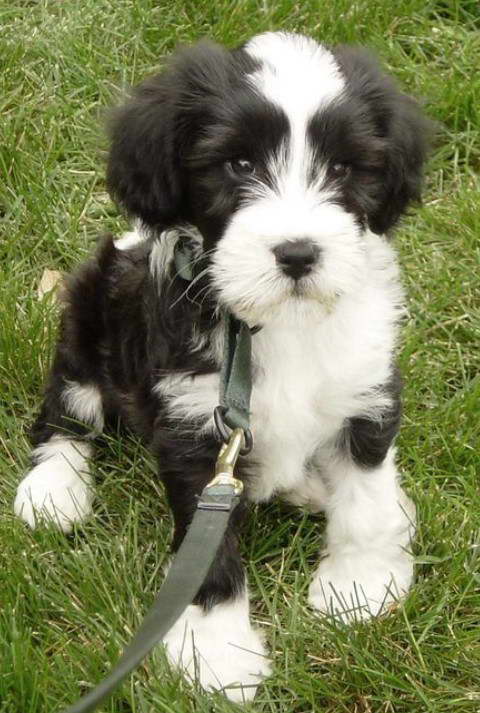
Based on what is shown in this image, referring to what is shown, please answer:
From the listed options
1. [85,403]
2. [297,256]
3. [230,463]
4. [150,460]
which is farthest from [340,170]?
[85,403]

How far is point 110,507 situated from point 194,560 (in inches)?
56.9

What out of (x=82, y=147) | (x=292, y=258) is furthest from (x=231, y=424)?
(x=82, y=147)

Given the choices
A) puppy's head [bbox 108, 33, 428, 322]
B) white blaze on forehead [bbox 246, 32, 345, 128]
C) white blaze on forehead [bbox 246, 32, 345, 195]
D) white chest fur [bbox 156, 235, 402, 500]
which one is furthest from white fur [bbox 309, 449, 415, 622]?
white blaze on forehead [bbox 246, 32, 345, 128]

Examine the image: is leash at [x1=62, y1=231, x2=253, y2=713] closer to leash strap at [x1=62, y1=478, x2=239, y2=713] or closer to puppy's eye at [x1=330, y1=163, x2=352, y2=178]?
leash strap at [x1=62, y1=478, x2=239, y2=713]

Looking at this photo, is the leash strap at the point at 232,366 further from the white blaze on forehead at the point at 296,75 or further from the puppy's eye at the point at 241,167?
the white blaze on forehead at the point at 296,75

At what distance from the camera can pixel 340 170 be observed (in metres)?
2.89

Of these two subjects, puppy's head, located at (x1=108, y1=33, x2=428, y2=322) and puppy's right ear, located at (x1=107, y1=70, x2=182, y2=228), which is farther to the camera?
puppy's right ear, located at (x1=107, y1=70, x2=182, y2=228)

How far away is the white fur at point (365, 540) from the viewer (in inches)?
137

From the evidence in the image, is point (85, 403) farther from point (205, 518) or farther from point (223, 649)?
point (205, 518)

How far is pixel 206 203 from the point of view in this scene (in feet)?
9.66

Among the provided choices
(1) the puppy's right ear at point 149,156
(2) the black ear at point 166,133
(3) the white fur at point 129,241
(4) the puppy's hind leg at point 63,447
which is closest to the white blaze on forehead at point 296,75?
(2) the black ear at point 166,133

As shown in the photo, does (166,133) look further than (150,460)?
No

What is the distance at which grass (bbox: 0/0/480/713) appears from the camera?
3.16 metres

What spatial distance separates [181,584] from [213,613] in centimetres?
96
